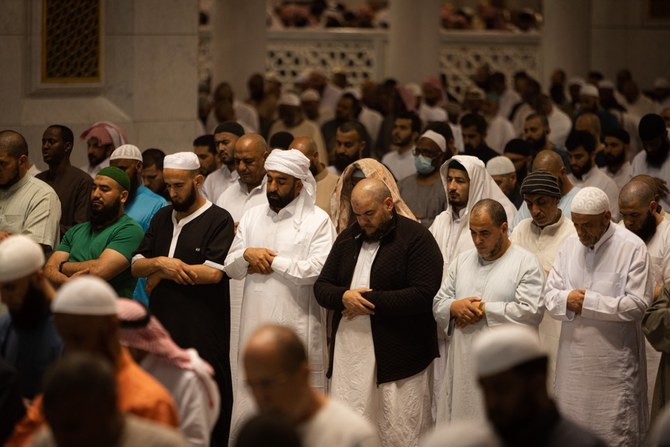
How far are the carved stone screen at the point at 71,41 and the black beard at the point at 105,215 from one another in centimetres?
409

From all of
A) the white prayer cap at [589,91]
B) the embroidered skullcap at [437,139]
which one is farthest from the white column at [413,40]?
the embroidered skullcap at [437,139]

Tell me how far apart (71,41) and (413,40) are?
33.0 feet

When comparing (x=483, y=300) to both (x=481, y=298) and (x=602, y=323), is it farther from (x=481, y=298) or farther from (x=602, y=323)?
(x=602, y=323)

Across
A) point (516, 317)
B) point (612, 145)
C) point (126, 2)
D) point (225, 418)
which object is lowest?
point (225, 418)

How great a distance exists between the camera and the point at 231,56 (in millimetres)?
20266

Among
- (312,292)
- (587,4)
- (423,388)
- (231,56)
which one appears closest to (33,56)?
(312,292)

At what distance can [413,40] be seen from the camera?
883 inches

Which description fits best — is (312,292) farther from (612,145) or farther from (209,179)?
Result: (612,145)

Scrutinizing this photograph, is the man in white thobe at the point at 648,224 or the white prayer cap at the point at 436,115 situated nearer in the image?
the man in white thobe at the point at 648,224

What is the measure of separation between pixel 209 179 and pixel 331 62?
40.3 feet

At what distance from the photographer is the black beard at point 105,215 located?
911cm

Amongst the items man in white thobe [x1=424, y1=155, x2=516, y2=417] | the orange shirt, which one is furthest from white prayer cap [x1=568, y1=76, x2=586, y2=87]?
the orange shirt

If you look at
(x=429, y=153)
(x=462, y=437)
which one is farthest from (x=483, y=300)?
(x=462, y=437)

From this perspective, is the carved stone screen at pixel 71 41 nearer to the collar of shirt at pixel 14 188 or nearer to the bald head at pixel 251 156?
the bald head at pixel 251 156
